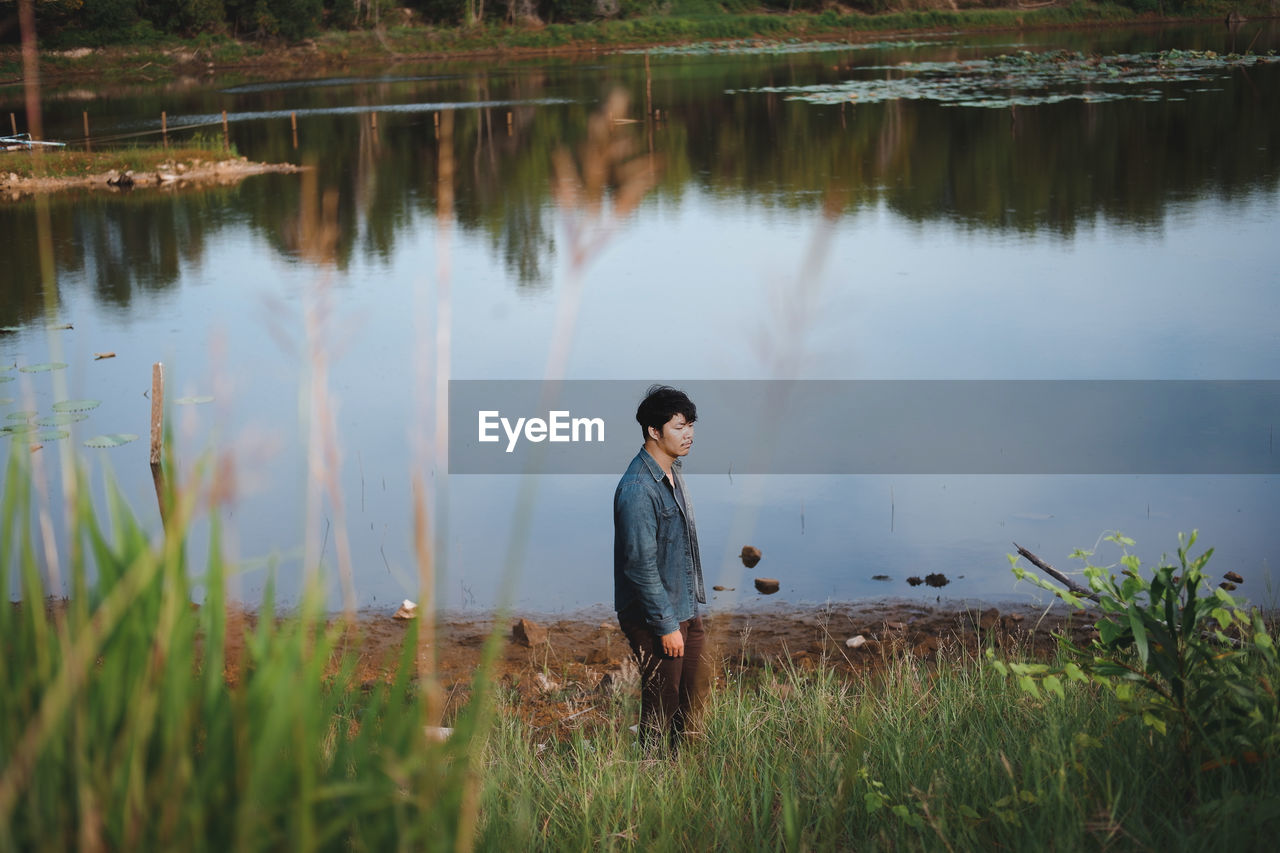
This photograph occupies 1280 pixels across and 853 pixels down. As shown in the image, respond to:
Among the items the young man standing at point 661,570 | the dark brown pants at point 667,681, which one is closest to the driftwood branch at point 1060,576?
the young man standing at point 661,570

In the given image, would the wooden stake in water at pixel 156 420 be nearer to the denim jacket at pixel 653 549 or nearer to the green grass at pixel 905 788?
the denim jacket at pixel 653 549

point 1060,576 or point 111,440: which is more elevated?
point 1060,576

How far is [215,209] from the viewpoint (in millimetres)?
26781

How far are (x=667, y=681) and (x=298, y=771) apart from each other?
3.70m

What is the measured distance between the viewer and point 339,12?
232 feet

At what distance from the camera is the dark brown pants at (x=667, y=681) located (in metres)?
5.46

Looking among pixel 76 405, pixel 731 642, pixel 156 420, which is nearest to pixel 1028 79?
pixel 76 405

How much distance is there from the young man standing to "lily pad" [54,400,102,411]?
912 cm

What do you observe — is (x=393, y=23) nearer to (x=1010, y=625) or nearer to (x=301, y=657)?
(x=1010, y=625)

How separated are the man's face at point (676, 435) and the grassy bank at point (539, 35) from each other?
61012 millimetres

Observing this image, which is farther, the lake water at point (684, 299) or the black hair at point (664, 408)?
the lake water at point (684, 299)

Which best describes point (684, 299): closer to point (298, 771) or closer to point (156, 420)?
point (156, 420)

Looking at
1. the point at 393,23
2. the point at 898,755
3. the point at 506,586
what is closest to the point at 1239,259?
the point at 898,755

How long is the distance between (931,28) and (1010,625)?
74.7 metres
